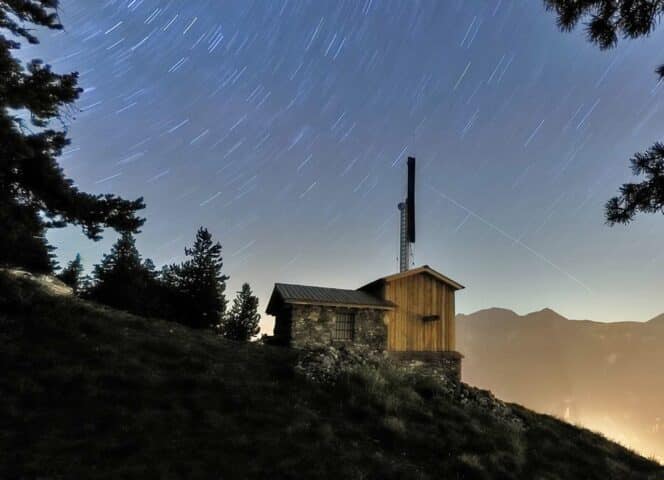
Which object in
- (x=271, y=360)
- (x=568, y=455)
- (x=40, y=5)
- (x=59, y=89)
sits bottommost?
(x=568, y=455)

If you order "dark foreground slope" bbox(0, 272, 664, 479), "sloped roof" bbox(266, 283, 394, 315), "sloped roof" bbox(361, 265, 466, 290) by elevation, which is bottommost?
"dark foreground slope" bbox(0, 272, 664, 479)

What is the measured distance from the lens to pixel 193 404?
29.2ft

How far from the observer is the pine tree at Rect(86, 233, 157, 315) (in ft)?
98.0

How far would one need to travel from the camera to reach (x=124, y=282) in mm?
31062

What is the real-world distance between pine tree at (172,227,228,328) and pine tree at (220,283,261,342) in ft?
6.90

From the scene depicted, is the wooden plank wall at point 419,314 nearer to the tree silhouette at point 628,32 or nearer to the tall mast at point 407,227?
the tall mast at point 407,227

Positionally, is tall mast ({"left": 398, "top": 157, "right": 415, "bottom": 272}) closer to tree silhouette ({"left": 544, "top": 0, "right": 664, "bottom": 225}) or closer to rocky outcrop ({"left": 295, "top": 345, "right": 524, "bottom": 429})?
rocky outcrop ({"left": 295, "top": 345, "right": 524, "bottom": 429})

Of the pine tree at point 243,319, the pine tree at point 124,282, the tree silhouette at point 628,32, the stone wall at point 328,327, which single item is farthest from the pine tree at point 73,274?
the tree silhouette at point 628,32

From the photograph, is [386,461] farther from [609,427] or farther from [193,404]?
[609,427]

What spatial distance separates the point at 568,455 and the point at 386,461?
19.6 feet

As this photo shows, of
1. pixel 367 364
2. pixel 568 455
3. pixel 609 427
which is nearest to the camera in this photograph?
pixel 568 455

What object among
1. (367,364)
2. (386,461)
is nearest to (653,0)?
(386,461)

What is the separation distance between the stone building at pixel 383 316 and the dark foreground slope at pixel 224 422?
318 inches

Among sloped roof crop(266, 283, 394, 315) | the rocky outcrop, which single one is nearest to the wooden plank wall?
sloped roof crop(266, 283, 394, 315)
